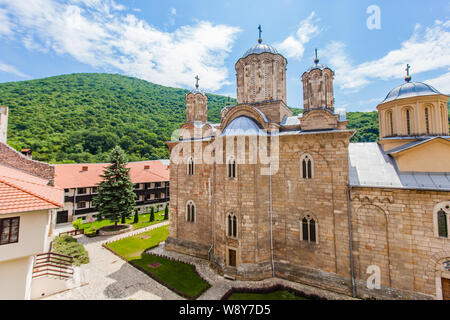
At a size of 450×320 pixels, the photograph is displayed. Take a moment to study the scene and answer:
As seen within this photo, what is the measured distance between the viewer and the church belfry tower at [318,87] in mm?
12062

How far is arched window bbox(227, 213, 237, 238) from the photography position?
11682mm

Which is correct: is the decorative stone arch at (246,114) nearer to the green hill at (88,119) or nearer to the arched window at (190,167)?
the arched window at (190,167)

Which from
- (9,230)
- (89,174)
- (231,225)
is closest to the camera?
(9,230)

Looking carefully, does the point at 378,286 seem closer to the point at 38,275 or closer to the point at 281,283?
the point at 281,283

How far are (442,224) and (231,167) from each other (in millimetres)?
9836

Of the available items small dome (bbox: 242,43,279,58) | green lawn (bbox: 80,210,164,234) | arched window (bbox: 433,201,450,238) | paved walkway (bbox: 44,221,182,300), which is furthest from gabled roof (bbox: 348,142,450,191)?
green lawn (bbox: 80,210,164,234)

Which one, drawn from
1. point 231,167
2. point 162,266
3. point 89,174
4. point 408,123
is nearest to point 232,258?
point 162,266

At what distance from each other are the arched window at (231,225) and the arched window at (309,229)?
3750 millimetres

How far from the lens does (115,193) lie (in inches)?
796

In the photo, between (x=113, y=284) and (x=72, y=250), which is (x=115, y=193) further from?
(x=113, y=284)

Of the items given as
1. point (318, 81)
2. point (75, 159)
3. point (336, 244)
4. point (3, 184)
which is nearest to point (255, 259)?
point (336, 244)

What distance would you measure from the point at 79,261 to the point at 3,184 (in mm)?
7647

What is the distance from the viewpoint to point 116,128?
59031 mm

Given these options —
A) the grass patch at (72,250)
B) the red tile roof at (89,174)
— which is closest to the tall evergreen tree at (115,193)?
the red tile roof at (89,174)
